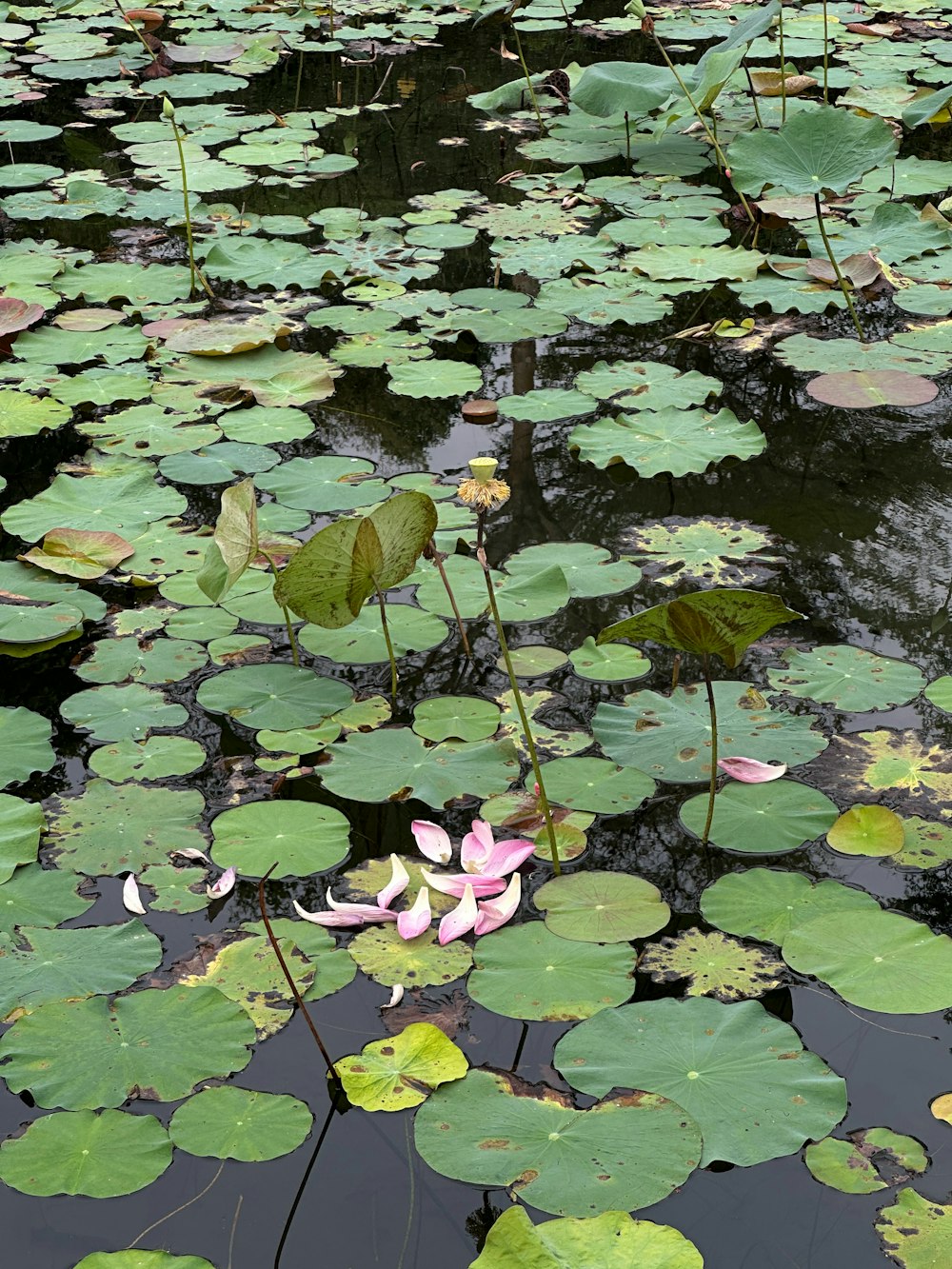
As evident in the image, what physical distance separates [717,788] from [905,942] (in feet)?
1.39

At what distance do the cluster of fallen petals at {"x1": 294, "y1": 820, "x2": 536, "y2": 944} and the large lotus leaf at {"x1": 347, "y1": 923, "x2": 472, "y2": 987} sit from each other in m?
0.01

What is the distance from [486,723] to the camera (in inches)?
92.1

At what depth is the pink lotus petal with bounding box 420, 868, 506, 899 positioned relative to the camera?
1.97 metres

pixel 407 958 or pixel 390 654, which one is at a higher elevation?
pixel 390 654

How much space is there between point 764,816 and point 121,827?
1053mm

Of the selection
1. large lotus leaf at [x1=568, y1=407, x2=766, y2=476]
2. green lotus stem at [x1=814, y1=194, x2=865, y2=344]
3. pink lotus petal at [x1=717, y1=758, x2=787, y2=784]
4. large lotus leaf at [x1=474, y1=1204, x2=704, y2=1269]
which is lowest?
pink lotus petal at [x1=717, y1=758, x2=787, y2=784]

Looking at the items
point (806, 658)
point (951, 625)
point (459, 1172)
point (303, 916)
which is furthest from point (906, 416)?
point (459, 1172)

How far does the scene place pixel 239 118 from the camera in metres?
5.93

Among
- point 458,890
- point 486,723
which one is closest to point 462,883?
point 458,890

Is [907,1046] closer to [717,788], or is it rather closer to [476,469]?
[717,788]

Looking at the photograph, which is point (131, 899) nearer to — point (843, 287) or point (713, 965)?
point (713, 965)

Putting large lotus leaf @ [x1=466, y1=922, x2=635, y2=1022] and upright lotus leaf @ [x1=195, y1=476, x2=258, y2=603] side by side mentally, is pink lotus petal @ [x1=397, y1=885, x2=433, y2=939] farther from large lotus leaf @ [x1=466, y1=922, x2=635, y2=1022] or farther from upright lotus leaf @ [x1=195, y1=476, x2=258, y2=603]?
upright lotus leaf @ [x1=195, y1=476, x2=258, y2=603]

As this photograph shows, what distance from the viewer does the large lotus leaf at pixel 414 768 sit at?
2.17 metres

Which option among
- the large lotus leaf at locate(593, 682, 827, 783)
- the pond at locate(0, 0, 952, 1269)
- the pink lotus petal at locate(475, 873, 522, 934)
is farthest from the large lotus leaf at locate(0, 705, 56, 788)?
the large lotus leaf at locate(593, 682, 827, 783)
